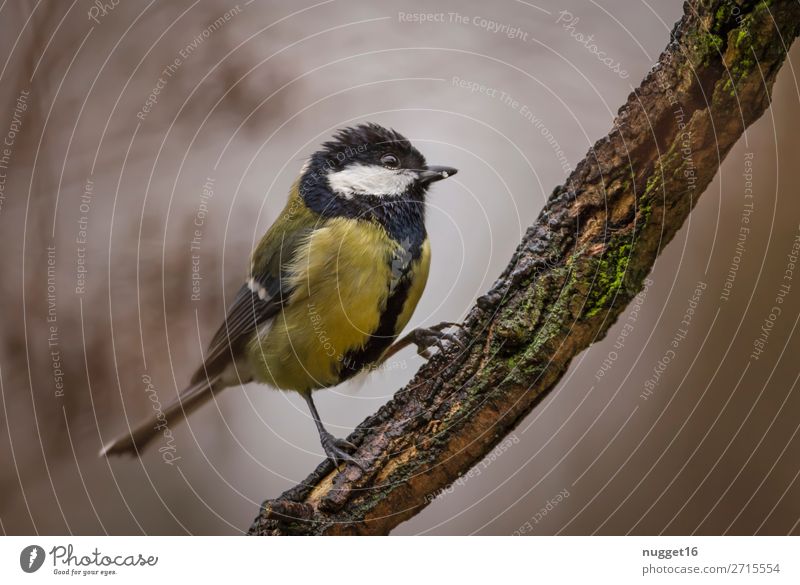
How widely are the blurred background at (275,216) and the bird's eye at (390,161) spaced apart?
5 centimetres

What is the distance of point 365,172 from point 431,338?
0.87ft

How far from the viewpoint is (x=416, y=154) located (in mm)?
877

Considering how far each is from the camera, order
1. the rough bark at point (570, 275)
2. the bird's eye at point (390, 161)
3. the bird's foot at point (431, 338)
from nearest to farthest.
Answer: the rough bark at point (570, 275) < the bird's foot at point (431, 338) < the bird's eye at point (390, 161)

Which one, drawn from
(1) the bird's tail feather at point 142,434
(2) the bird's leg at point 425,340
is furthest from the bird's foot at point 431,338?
(1) the bird's tail feather at point 142,434

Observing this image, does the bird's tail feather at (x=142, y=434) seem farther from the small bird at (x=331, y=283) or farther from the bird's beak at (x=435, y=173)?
the bird's beak at (x=435, y=173)

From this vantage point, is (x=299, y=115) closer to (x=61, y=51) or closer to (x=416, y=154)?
(x=416, y=154)

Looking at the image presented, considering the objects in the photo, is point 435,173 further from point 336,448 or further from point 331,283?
point 336,448

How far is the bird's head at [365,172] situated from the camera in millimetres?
880

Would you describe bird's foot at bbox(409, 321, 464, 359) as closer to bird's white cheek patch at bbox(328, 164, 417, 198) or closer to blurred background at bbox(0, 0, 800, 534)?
blurred background at bbox(0, 0, 800, 534)

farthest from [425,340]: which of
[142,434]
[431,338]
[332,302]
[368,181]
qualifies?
[142,434]

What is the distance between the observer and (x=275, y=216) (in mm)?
949

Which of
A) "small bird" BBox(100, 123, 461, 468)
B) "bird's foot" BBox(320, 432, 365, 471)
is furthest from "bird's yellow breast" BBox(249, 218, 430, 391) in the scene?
"bird's foot" BBox(320, 432, 365, 471)

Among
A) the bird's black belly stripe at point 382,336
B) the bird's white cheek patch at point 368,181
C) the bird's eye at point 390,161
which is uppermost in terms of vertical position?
the bird's eye at point 390,161
